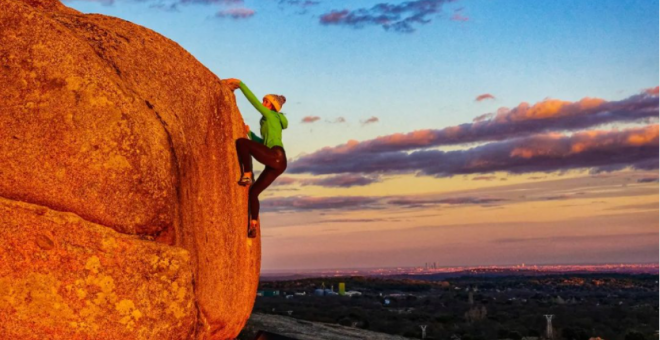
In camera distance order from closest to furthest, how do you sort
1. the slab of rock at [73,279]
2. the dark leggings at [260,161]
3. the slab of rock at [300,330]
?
1. the slab of rock at [73,279]
2. the dark leggings at [260,161]
3. the slab of rock at [300,330]

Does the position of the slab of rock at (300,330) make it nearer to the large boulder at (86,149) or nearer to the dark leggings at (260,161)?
the dark leggings at (260,161)

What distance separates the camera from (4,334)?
8.62 metres

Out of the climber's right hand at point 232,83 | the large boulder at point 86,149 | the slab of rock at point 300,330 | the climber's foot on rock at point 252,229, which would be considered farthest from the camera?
the slab of rock at point 300,330

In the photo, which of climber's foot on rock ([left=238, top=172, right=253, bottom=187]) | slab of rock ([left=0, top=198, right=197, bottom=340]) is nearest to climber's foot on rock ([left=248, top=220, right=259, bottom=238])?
climber's foot on rock ([left=238, top=172, right=253, bottom=187])

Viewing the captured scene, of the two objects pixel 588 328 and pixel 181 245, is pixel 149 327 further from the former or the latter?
pixel 588 328

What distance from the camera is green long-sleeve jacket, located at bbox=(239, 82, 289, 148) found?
12391 millimetres

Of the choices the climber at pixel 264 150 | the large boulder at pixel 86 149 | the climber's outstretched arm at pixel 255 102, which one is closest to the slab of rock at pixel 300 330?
the climber at pixel 264 150

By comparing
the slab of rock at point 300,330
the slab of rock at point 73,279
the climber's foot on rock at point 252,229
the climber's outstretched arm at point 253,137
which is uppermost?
the climber's outstretched arm at point 253,137

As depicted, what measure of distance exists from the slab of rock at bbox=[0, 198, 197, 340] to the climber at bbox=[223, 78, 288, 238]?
3381 millimetres

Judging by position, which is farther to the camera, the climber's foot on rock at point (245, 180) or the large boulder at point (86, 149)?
the climber's foot on rock at point (245, 180)

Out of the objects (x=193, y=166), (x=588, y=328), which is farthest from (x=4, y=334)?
(x=588, y=328)

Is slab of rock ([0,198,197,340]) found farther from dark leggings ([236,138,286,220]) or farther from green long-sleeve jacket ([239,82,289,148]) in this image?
green long-sleeve jacket ([239,82,289,148])

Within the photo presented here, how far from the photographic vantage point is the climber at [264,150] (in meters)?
12.3

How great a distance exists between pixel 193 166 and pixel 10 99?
2636 mm
